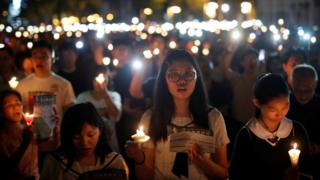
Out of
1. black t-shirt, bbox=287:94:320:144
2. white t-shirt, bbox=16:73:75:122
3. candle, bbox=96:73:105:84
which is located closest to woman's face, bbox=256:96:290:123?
black t-shirt, bbox=287:94:320:144

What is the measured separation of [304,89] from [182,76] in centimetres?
230

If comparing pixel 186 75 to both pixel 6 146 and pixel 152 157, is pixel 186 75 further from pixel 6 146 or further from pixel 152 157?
pixel 6 146

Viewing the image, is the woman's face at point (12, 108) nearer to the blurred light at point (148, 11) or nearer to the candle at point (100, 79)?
the candle at point (100, 79)

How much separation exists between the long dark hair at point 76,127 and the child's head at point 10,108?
1.48 m

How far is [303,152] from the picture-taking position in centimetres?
425

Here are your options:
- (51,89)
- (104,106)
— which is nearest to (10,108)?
(51,89)

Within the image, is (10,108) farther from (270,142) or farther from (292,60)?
(292,60)

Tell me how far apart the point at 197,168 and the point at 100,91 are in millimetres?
3465

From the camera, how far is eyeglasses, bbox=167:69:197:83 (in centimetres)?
439

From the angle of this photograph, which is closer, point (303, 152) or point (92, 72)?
point (303, 152)

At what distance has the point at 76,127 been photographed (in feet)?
13.2

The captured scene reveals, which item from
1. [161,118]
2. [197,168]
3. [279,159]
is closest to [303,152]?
[279,159]

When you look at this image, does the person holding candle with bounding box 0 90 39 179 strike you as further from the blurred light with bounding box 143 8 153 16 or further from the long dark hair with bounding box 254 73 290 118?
the blurred light with bounding box 143 8 153 16

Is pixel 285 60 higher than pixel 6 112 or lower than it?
higher
